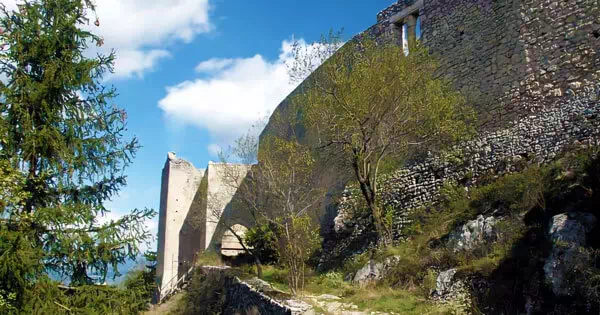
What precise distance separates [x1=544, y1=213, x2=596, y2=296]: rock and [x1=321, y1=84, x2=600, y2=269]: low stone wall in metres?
3.28

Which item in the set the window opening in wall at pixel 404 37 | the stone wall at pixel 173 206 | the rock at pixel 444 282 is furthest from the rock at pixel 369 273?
the stone wall at pixel 173 206

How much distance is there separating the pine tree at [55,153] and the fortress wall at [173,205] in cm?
1778

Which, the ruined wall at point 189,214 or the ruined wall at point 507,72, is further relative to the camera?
the ruined wall at point 189,214

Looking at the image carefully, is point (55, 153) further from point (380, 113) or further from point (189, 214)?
point (189, 214)

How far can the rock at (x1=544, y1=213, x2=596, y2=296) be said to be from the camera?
8.20m

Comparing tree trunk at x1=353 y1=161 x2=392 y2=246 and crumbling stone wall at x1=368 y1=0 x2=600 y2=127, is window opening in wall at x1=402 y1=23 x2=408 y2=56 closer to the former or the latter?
crumbling stone wall at x1=368 y1=0 x2=600 y2=127

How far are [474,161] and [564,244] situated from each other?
5.91 m

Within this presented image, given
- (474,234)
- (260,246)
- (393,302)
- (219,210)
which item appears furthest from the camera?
(219,210)

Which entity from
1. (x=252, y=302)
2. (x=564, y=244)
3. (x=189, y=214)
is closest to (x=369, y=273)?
(x=252, y=302)

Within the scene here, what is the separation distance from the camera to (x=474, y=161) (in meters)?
14.2

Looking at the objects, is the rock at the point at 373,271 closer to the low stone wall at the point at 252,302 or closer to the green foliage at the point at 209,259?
the low stone wall at the point at 252,302

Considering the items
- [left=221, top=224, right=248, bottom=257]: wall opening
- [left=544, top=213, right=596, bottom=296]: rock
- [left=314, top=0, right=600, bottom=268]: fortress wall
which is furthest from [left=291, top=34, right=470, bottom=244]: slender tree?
[left=221, top=224, right=248, bottom=257]: wall opening

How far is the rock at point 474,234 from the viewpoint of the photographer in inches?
440

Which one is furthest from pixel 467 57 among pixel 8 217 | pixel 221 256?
pixel 221 256
